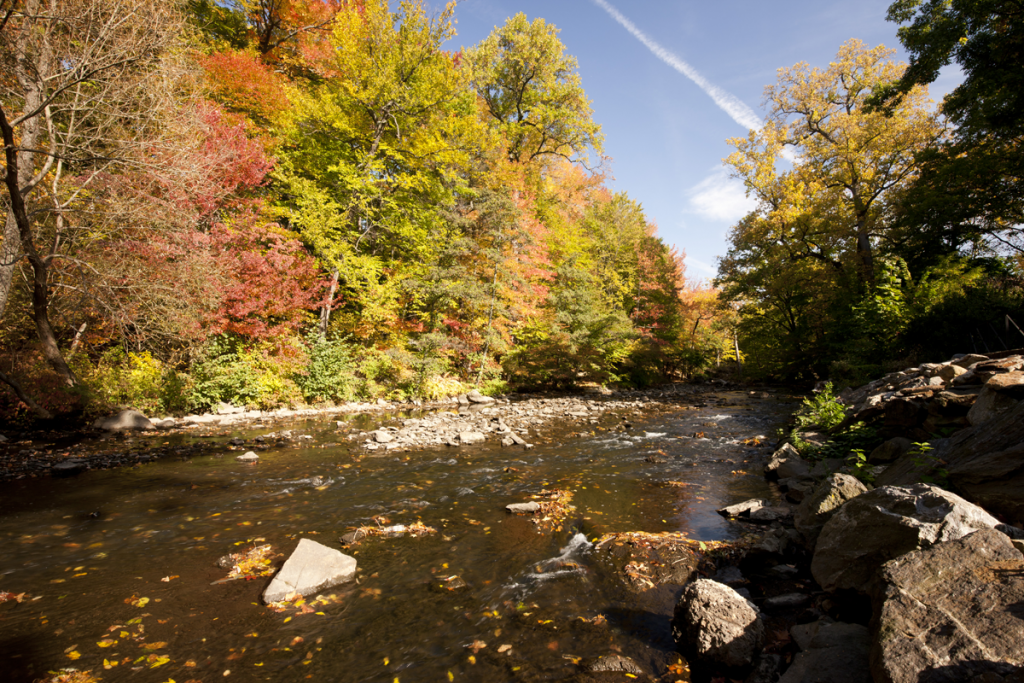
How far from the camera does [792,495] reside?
5754 millimetres

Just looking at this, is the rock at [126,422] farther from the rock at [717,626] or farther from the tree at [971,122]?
the tree at [971,122]

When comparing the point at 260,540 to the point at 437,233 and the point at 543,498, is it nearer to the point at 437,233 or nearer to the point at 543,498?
the point at 543,498

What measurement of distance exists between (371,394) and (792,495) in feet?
43.4

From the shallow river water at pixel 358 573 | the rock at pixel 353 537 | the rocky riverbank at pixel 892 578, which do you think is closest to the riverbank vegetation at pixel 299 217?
the shallow river water at pixel 358 573

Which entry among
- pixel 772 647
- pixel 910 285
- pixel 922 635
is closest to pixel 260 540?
pixel 772 647

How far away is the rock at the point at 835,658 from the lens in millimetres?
2211

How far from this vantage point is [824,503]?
429 cm

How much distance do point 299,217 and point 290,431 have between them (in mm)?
8781

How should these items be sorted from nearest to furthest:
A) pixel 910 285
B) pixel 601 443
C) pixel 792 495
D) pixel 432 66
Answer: pixel 792 495 → pixel 601 443 → pixel 910 285 → pixel 432 66

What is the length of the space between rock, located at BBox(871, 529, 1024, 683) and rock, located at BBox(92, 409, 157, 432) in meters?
13.3

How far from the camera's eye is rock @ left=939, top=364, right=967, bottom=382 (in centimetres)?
634

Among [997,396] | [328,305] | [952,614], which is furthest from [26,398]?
[997,396]

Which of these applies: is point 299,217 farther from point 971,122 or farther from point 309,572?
point 971,122

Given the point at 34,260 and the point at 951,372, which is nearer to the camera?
the point at 951,372
